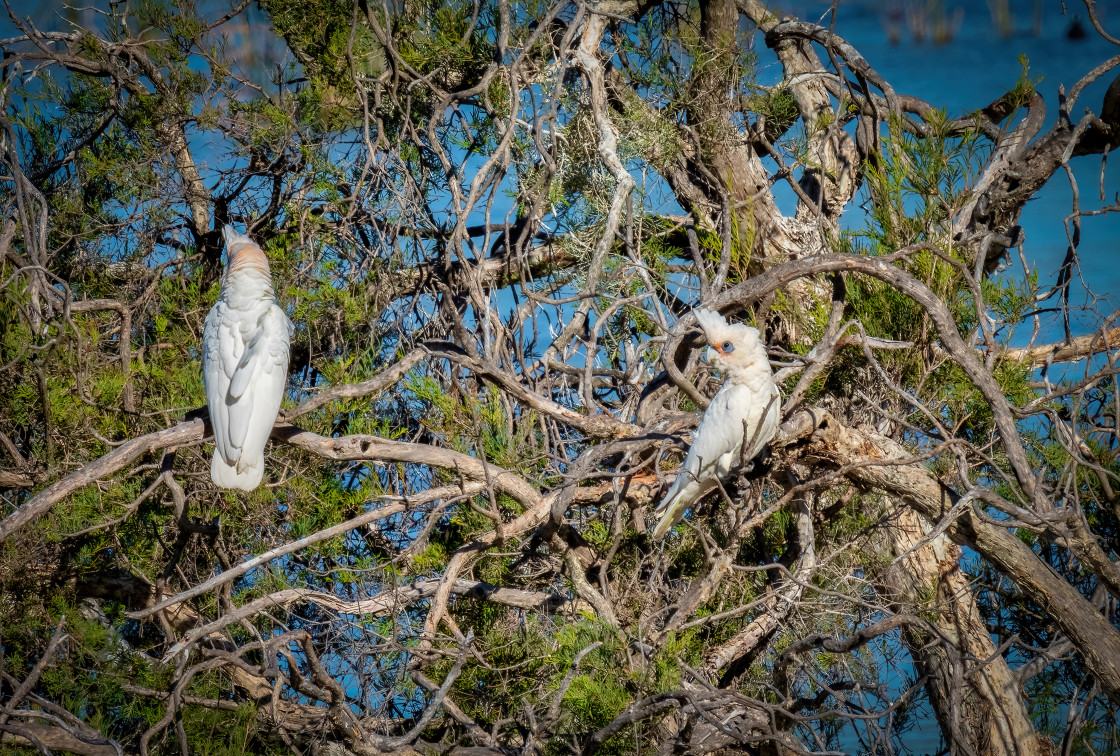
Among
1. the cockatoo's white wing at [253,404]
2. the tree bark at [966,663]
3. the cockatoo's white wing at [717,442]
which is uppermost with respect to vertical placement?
the cockatoo's white wing at [253,404]

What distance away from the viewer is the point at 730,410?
2424 mm

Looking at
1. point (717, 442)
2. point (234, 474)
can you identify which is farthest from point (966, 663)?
point (234, 474)

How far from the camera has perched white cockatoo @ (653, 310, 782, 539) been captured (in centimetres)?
243

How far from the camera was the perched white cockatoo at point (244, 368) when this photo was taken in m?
2.58

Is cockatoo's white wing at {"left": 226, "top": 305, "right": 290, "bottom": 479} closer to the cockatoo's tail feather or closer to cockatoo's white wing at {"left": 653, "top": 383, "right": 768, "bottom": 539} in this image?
the cockatoo's tail feather

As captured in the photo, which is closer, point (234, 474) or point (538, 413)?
point (234, 474)

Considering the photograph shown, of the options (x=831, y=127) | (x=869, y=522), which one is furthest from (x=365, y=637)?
(x=831, y=127)

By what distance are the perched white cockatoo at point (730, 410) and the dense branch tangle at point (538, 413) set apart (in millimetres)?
192

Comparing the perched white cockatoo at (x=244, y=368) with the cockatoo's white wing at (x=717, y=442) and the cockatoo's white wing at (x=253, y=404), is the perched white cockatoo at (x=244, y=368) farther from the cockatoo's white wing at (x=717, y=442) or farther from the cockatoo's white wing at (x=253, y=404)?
the cockatoo's white wing at (x=717, y=442)

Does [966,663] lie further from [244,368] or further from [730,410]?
[244,368]

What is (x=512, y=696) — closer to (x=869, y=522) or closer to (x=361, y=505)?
(x=361, y=505)

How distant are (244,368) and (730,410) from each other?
5.07ft

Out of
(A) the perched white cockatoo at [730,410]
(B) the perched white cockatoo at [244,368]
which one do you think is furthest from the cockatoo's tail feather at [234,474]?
(A) the perched white cockatoo at [730,410]

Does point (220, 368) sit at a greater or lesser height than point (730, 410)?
greater
